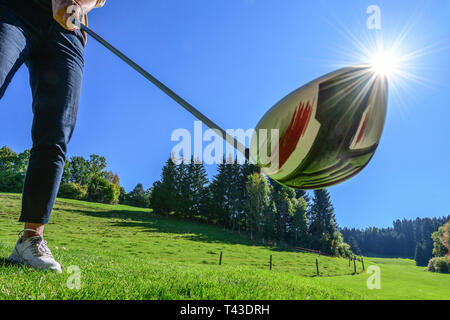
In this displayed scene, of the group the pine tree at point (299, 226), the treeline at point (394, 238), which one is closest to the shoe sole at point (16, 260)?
the pine tree at point (299, 226)

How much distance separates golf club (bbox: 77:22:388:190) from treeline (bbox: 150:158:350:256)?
46.6m

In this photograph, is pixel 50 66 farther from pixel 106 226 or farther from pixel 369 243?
pixel 369 243

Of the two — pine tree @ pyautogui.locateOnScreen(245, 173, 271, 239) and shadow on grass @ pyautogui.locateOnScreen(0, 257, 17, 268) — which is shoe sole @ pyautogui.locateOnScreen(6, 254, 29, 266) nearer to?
shadow on grass @ pyautogui.locateOnScreen(0, 257, 17, 268)

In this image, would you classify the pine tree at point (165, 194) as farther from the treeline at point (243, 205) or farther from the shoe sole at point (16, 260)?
the shoe sole at point (16, 260)

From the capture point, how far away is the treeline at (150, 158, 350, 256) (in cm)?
4828

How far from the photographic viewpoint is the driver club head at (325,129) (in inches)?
51.5

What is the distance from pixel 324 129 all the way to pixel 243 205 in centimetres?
5146

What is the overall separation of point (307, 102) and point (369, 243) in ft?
454

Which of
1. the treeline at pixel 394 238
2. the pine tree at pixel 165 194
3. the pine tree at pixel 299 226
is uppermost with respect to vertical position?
the pine tree at pixel 165 194

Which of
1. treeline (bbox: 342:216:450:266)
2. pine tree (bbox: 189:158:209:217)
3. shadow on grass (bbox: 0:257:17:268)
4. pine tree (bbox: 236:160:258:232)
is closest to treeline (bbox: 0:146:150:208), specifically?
pine tree (bbox: 189:158:209:217)

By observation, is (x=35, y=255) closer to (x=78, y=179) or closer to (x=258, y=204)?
(x=258, y=204)

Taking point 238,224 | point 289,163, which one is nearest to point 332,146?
point 289,163

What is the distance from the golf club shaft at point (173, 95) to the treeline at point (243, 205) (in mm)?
46311

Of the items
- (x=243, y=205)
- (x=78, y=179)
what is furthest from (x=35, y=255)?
(x=78, y=179)
